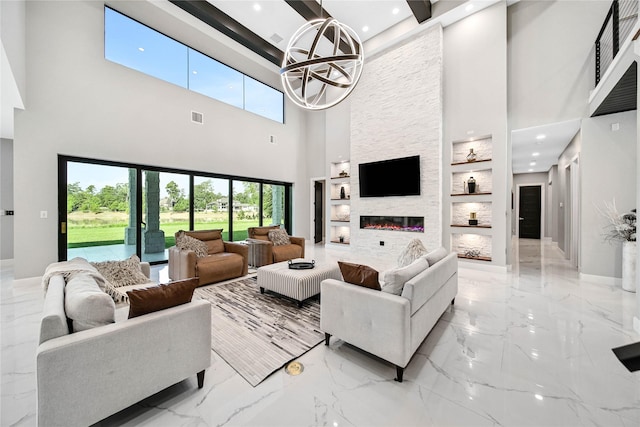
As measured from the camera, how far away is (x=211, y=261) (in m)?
4.06

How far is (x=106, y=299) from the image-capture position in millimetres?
1512

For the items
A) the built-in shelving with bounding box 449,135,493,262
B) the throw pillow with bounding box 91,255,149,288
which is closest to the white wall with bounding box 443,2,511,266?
the built-in shelving with bounding box 449,135,493,262

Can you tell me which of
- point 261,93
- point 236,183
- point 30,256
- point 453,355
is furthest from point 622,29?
Answer: point 30,256

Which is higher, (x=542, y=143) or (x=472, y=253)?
(x=542, y=143)

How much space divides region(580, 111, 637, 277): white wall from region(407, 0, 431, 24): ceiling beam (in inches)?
148

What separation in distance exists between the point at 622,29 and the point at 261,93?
25.0 ft

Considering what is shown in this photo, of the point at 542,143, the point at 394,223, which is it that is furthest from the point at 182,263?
the point at 542,143

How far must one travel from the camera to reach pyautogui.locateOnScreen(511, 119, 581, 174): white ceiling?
491 centimetres

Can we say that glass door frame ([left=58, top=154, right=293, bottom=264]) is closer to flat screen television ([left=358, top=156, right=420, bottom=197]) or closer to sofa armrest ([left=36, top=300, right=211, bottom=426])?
flat screen television ([left=358, top=156, right=420, bottom=197])

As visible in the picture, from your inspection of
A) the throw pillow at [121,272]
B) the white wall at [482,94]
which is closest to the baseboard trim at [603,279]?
the white wall at [482,94]

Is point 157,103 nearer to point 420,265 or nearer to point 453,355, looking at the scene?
point 420,265

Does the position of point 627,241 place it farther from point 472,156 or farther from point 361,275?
point 361,275

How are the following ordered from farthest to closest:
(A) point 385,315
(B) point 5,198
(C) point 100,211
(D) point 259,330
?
(B) point 5,198 → (C) point 100,211 → (D) point 259,330 → (A) point 385,315

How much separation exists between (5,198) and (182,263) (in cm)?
527
